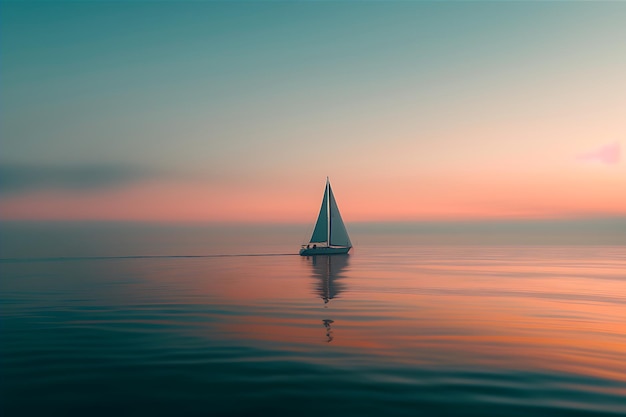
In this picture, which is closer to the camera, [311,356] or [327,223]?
[311,356]

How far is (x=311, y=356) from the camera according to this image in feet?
61.2

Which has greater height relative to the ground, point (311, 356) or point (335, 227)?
point (335, 227)

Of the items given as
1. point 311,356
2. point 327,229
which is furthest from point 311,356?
point 327,229

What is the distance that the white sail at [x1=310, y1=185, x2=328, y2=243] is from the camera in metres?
124

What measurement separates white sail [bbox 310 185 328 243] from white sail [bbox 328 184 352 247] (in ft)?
5.38

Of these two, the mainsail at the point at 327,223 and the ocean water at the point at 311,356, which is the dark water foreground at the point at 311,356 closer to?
the ocean water at the point at 311,356

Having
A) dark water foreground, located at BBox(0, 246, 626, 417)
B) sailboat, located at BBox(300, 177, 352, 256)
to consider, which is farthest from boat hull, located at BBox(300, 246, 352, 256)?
dark water foreground, located at BBox(0, 246, 626, 417)

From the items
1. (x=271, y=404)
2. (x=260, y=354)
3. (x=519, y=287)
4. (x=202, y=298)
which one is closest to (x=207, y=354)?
(x=260, y=354)

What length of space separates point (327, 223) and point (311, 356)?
106m

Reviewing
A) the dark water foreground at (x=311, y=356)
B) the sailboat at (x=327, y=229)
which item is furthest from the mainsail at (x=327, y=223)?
the dark water foreground at (x=311, y=356)

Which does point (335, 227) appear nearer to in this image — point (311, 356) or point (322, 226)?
point (322, 226)

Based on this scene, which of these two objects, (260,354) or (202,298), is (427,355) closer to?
(260,354)

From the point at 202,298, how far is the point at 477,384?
28296mm

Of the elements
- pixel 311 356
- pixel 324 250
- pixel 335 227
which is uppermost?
pixel 335 227
